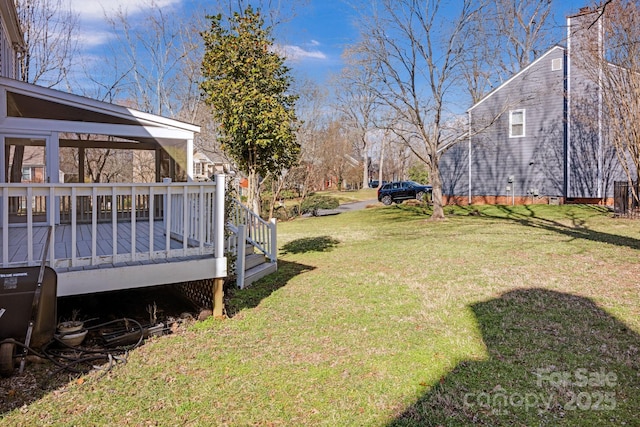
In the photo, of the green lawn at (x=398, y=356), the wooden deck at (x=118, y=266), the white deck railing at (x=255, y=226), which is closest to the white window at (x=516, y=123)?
the green lawn at (x=398, y=356)

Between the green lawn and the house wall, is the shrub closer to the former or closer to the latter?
the house wall

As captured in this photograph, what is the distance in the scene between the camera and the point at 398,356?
13.6ft

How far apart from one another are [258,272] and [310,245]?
196 inches

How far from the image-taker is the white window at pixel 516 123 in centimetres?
2042

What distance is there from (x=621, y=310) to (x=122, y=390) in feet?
18.4

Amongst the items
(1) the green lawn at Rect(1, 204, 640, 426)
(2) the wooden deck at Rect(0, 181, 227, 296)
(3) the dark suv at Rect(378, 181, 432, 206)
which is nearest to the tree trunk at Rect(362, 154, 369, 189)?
(3) the dark suv at Rect(378, 181, 432, 206)

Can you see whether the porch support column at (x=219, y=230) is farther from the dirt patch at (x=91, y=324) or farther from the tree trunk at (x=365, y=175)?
the tree trunk at (x=365, y=175)

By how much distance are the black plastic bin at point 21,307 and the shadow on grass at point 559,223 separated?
432 inches

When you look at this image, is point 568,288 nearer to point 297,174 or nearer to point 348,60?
point 348,60

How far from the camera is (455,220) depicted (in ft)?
56.5

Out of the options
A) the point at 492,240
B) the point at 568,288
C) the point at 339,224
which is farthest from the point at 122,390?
the point at 339,224

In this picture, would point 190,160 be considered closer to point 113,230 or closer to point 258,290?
point 258,290

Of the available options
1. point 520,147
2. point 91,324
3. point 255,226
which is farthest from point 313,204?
point 91,324

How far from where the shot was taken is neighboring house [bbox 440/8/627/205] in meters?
18.2
